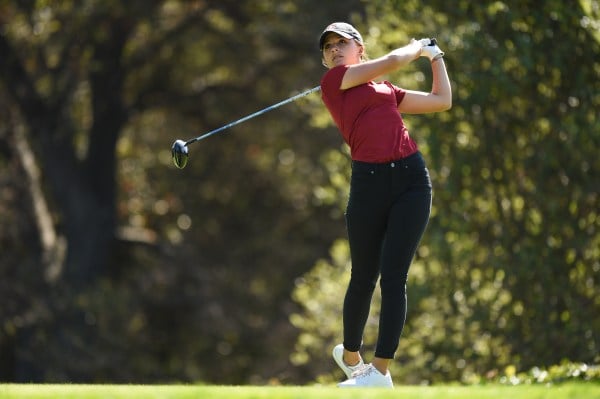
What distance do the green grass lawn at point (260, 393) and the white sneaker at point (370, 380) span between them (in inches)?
5.4

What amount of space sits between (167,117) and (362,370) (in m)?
18.2

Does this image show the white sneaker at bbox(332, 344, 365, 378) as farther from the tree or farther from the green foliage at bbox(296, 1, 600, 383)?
the tree

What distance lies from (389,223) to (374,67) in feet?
2.50

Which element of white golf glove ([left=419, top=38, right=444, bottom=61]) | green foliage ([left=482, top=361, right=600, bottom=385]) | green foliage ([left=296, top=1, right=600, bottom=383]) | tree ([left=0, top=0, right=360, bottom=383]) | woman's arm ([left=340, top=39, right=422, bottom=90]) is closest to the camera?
woman's arm ([left=340, top=39, right=422, bottom=90])

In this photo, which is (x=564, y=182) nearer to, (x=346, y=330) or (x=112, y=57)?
(x=346, y=330)

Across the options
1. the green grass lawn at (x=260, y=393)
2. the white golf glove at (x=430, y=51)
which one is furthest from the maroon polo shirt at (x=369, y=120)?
the green grass lawn at (x=260, y=393)

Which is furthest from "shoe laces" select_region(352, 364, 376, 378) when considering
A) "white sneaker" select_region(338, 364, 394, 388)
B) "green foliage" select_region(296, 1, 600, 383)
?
"green foliage" select_region(296, 1, 600, 383)

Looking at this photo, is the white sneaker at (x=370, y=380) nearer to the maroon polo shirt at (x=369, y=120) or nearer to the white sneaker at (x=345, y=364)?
the white sneaker at (x=345, y=364)

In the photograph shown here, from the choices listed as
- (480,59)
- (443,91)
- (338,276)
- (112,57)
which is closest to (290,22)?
(112,57)

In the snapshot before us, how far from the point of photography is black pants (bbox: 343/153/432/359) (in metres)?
6.68

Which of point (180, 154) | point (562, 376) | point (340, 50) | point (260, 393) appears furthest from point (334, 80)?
point (562, 376)

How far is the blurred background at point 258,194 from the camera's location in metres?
11.4

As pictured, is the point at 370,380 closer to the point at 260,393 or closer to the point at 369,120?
the point at 260,393

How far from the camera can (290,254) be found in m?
24.8
